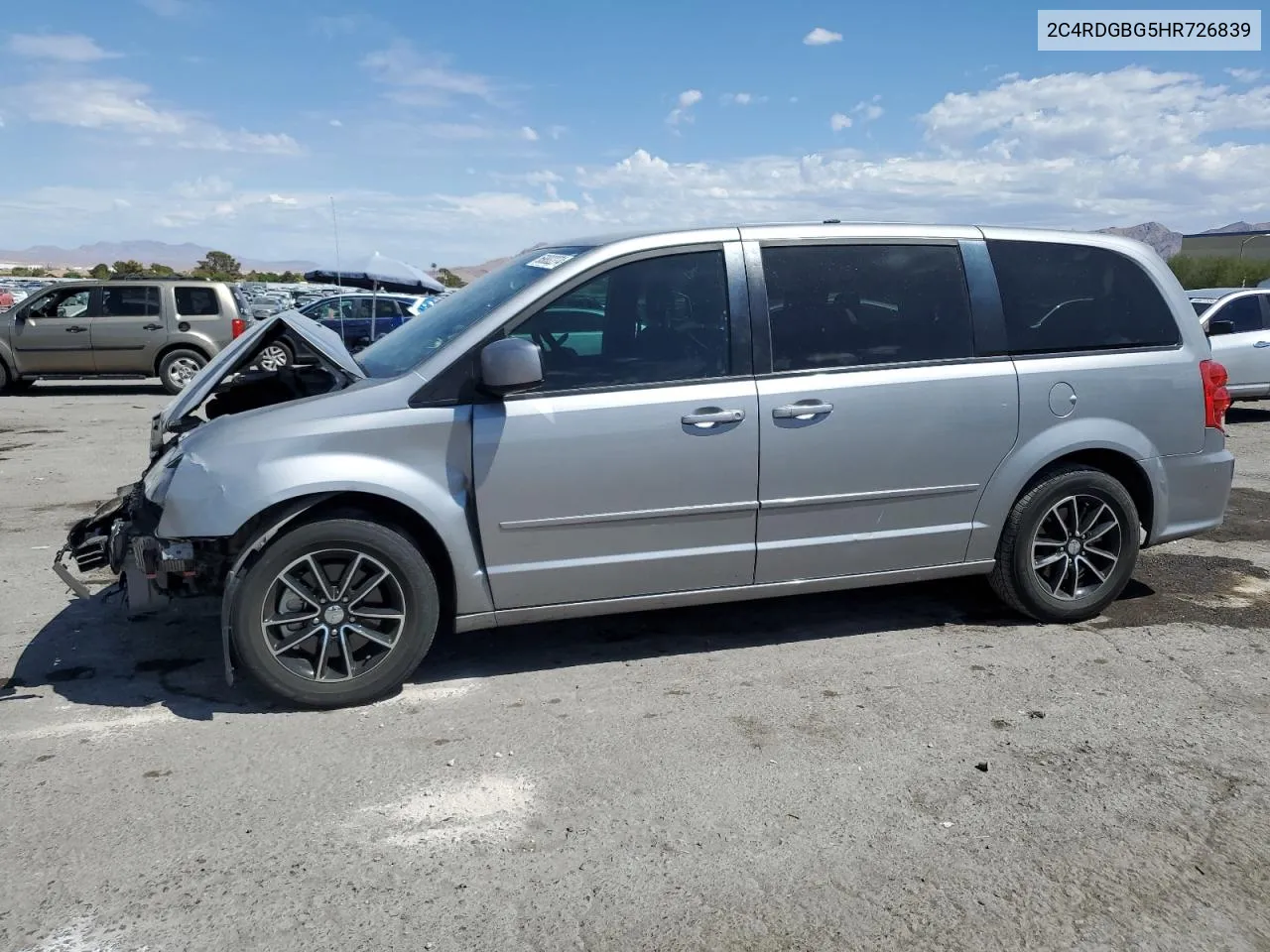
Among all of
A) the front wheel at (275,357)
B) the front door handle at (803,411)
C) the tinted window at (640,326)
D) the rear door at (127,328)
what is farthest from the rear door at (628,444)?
the rear door at (127,328)

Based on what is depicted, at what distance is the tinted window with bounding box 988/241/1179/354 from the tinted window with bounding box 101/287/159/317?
1432cm

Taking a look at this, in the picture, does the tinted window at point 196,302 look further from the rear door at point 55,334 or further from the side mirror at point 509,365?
the side mirror at point 509,365

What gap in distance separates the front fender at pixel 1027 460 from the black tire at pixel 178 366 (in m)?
13.8

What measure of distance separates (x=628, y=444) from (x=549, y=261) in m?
0.98

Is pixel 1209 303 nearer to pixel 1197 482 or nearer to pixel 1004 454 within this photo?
pixel 1197 482

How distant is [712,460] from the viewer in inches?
173

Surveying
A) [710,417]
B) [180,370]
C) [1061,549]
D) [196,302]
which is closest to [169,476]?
[710,417]

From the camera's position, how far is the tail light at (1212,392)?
16.9 ft

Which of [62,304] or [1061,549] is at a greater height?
[62,304]

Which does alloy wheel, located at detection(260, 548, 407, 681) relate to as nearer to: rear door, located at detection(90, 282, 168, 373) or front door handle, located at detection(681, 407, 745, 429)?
front door handle, located at detection(681, 407, 745, 429)

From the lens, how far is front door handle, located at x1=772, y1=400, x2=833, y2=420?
176 inches

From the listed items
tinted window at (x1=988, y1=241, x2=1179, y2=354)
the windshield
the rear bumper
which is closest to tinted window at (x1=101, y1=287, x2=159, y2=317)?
the windshield

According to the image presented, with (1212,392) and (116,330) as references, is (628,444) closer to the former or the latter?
(1212,392)

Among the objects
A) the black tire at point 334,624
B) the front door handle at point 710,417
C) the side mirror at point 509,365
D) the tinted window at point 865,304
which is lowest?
the black tire at point 334,624
